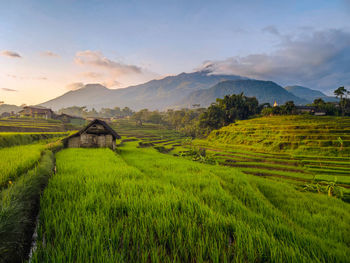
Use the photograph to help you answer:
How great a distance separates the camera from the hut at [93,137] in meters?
15.7

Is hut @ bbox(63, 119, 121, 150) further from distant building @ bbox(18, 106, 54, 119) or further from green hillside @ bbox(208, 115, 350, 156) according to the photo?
distant building @ bbox(18, 106, 54, 119)

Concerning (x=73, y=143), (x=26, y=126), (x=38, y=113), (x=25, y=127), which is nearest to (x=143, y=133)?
(x=26, y=126)

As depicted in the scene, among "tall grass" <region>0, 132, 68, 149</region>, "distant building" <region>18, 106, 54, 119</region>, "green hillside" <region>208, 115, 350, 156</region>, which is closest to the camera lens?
"tall grass" <region>0, 132, 68, 149</region>

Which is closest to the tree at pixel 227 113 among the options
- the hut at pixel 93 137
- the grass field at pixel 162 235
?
the hut at pixel 93 137

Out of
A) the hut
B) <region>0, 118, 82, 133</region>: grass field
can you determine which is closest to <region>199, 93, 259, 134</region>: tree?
the hut

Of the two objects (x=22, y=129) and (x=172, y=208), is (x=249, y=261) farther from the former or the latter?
(x=22, y=129)

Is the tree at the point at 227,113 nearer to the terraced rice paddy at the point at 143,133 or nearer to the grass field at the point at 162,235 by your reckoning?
the terraced rice paddy at the point at 143,133

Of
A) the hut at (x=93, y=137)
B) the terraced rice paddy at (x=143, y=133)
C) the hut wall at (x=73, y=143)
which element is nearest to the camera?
the hut at (x=93, y=137)

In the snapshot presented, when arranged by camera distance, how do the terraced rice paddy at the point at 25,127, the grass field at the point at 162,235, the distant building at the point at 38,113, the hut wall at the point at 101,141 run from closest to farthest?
the grass field at the point at 162,235
the hut wall at the point at 101,141
the terraced rice paddy at the point at 25,127
the distant building at the point at 38,113

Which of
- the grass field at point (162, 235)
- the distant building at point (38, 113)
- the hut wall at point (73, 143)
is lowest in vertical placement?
the hut wall at point (73, 143)

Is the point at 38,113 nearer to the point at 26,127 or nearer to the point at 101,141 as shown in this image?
the point at 26,127

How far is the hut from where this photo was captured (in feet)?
51.4

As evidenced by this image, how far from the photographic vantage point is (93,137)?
16.0 metres

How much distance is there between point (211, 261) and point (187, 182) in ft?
12.5
